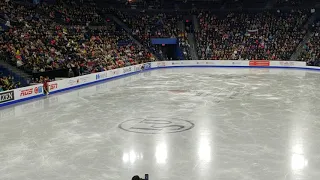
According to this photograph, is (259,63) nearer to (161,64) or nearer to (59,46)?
(161,64)

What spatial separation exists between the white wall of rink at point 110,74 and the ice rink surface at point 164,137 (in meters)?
0.97

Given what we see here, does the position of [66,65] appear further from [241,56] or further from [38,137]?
[241,56]

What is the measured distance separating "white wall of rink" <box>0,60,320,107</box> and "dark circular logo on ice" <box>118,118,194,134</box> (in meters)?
7.61

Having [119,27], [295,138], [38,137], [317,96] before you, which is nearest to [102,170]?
[38,137]

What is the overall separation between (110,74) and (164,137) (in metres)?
18.6

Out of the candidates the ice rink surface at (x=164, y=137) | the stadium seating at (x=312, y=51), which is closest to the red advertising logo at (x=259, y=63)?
the stadium seating at (x=312, y=51)

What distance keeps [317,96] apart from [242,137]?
1004cm

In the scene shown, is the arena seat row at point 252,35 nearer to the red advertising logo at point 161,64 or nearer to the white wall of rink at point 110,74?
the white wall of rink at point 110,74

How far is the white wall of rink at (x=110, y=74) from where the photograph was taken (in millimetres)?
17844

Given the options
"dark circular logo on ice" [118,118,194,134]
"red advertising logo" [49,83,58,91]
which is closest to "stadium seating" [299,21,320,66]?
"red advertising logo" [49,83,58,91]

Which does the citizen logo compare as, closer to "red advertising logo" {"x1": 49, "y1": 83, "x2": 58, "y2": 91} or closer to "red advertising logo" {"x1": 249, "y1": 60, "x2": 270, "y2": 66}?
"red advertising logo" {"x1": 49, "y1": 83, "x2": 58, "y2": 91}

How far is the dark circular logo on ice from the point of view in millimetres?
11938

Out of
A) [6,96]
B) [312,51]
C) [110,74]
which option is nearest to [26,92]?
[6,96]

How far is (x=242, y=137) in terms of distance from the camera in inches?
430
